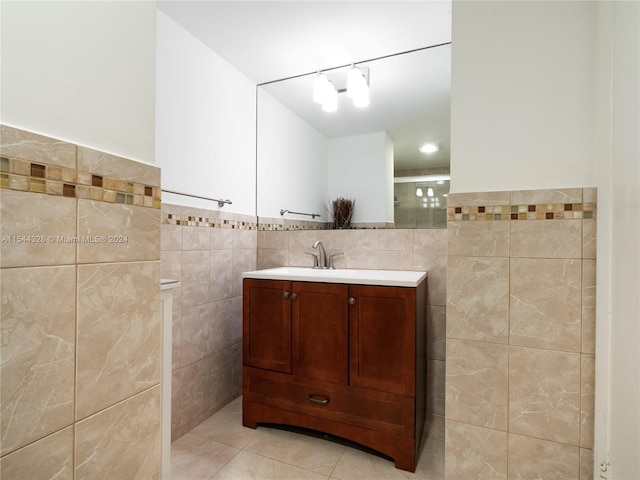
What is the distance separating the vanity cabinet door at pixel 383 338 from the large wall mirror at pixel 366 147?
642 millimetres

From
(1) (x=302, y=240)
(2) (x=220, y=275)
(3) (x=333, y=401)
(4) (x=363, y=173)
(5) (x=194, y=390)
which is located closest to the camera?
(3) (x=333, y=401)

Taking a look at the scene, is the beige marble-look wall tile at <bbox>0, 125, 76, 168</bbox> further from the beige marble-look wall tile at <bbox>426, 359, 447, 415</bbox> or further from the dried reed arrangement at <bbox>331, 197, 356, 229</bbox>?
the beige marble-look wall tile at <bbox>426, 359, 447, 415</bbox>

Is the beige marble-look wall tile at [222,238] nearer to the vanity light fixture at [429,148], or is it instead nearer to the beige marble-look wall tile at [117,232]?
the beige marble-look wall tile at [117,232]

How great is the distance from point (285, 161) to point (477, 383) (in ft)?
6.39

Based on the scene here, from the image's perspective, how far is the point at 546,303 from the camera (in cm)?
119

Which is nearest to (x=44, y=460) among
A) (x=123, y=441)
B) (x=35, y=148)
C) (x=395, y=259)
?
(x=123, y=441)

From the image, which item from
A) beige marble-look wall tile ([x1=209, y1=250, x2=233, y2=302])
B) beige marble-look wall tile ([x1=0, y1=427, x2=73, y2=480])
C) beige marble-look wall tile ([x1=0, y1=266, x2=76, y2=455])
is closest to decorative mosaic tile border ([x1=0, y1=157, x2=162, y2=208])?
beige marble-look wall tile ([x1=0, y1=266, x2=76, y2=455])

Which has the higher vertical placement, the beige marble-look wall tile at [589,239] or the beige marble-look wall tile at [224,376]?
the beige marble-look wall tile at [589,239]

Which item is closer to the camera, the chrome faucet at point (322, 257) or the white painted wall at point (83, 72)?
the white painted wall at point (83, 72)

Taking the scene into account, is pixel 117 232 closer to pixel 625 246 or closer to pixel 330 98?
pixel 625 246

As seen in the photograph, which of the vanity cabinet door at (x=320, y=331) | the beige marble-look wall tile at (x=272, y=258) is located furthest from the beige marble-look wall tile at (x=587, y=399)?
the beige marble-look wall tile at (x=272, y=258)

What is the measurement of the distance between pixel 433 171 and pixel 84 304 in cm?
190

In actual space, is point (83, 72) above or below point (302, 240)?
above

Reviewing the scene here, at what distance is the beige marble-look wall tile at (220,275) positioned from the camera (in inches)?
83.8
